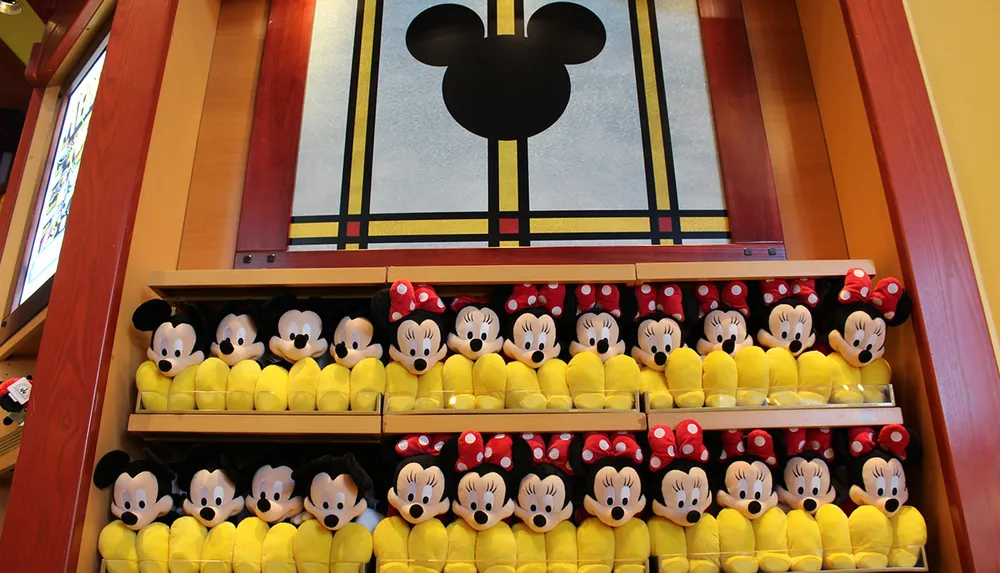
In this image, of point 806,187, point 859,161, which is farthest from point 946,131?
point 806,187

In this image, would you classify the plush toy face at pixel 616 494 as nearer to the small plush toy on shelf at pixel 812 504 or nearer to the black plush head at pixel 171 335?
the small plush toy on shelf at pixel 812 504

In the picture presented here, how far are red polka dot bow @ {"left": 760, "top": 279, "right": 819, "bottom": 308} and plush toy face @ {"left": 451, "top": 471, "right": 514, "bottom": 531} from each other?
730 mm

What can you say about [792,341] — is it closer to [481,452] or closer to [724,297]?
[724,297]

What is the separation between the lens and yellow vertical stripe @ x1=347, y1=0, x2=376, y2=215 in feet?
6.36

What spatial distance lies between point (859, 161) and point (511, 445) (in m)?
1.12

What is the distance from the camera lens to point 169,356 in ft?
5.16

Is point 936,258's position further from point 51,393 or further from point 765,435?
point 51,393

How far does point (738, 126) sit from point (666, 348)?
76 cm

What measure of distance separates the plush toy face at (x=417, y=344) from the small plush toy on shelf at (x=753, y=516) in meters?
0.67

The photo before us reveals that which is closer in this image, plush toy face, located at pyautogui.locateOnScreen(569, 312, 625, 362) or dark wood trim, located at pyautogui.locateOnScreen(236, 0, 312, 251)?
plush toy face, located at pyautogui.locateOnScreen(569, 312, 625, 362)

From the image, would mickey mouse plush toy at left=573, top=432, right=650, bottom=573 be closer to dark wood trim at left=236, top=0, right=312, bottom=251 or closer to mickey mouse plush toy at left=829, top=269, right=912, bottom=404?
mickey mouse plush toy at left=829, top=269, right=912, bottom=404

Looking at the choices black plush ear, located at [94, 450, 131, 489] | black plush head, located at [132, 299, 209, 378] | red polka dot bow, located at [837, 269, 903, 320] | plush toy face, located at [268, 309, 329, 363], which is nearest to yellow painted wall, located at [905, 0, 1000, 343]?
red polka dot bow, located at [837, 269, 903, 320]

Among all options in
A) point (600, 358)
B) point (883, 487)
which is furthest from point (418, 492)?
point (883, 487)

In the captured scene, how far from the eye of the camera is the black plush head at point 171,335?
61.9 inches
